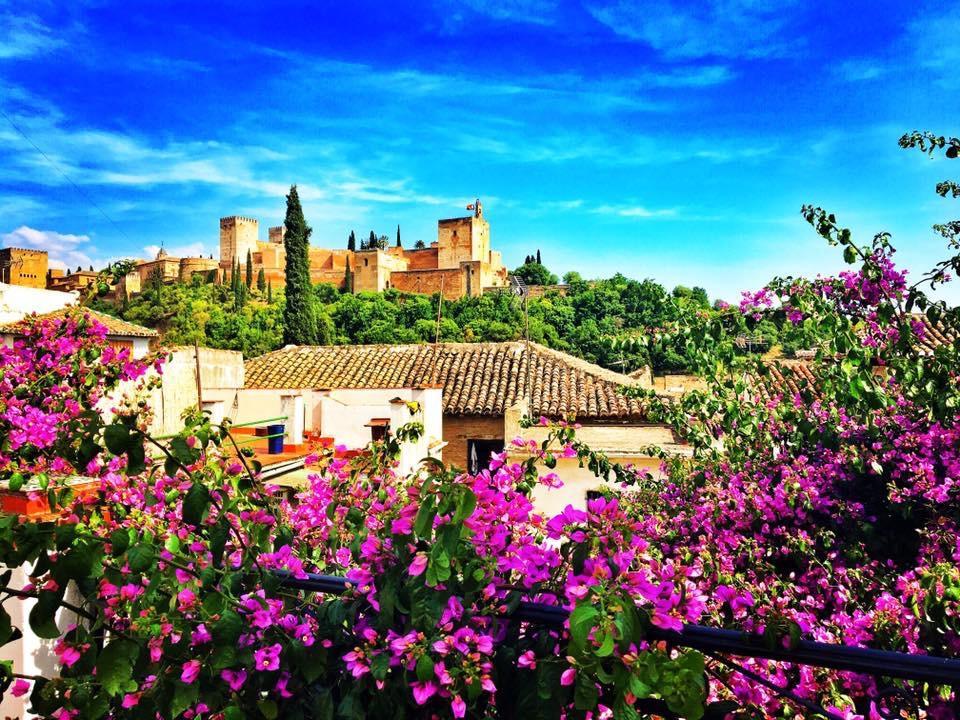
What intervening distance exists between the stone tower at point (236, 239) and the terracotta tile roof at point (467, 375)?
6090cm

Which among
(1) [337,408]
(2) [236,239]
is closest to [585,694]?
(1) [337,408]

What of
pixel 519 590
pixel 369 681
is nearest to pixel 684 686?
pixel 519 590

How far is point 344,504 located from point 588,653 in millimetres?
1708

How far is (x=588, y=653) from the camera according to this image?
1.22 meters

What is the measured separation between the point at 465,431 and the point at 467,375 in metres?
1.91

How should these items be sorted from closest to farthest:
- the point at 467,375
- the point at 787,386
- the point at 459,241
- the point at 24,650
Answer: the point at 24,650 → the point at 787,386 → the point at 467,375 → the point at 459,241

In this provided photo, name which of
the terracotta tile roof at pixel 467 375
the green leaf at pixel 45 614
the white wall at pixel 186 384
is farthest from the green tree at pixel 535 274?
the green leaf at pixel 45 614

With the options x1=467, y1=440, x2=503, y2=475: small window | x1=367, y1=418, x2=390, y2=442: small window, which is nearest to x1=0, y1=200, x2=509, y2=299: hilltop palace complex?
x1=467, y1=440, x2=503, y2=475: small window

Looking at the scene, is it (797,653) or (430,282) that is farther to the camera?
(430,282)

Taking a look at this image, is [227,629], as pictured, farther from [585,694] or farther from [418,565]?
[585,694]

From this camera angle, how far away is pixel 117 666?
1442 mm

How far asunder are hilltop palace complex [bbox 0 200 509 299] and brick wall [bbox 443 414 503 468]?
175 feet

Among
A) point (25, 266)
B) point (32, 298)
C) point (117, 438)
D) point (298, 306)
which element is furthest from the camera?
point (25, 266)

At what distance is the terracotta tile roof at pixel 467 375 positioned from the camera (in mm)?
15484
